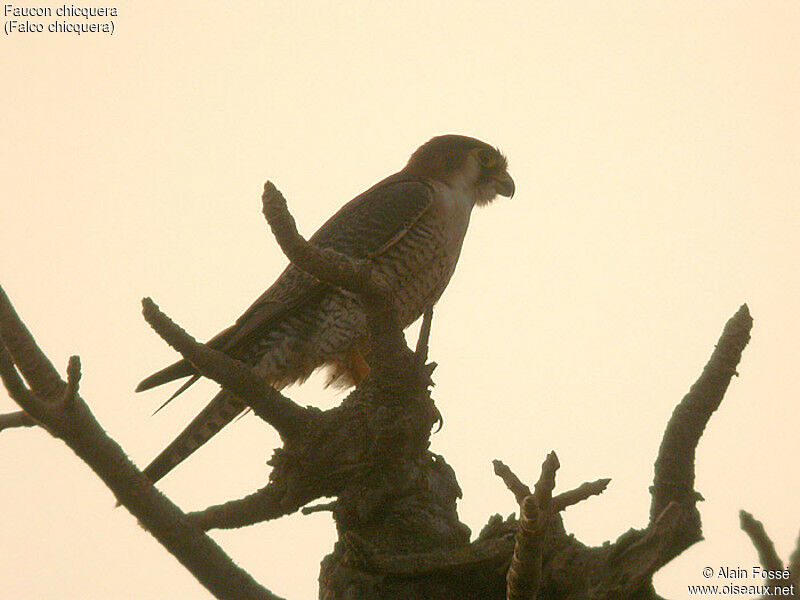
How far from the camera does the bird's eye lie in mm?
7363

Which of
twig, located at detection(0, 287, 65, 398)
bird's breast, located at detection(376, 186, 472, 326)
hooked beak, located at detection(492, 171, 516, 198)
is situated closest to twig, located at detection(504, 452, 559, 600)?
twig, located at detection(0, 287, 65, 398)

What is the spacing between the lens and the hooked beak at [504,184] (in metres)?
7.34

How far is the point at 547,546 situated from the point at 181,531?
3.85 feet

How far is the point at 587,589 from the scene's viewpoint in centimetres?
326

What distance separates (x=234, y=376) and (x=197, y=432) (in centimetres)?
169

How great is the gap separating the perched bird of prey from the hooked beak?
0.40 m

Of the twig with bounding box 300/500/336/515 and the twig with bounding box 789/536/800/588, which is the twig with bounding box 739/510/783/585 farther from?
the twig with bounding box 300/500/336/515

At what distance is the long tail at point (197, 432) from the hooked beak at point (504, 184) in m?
2.76

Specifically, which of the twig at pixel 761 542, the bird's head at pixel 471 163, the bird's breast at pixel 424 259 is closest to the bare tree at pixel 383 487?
the twig at pixel 761 542

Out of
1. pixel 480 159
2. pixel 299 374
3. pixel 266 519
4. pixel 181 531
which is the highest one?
pixel 480 159

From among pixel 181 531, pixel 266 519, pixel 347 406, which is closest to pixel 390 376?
pixel 347 406

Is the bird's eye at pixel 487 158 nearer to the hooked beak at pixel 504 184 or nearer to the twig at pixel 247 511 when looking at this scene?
the hooked beak at pixel 504 184

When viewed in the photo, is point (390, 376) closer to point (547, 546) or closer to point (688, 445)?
point (547, 546)

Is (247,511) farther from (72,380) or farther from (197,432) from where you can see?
(197,432)
